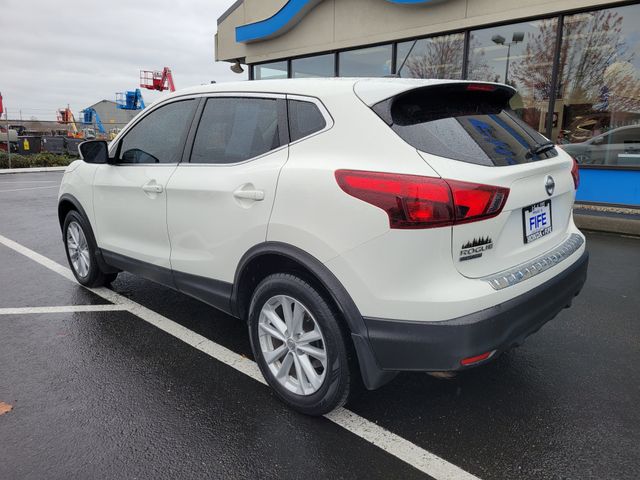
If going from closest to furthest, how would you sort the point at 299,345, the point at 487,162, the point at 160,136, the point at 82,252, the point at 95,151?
the point at 487,162 → the point at 299,345 → the point at 160,136 → the point at 95,151 → the point at 82,252

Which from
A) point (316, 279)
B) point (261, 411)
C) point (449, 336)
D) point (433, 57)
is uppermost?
point (433, 57)

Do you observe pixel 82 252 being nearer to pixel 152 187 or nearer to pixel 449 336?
pixel 152 187

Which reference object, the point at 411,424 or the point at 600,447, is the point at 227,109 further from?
the point at 600,447

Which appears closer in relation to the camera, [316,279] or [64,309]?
[316,279]

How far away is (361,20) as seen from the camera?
10.8 metres

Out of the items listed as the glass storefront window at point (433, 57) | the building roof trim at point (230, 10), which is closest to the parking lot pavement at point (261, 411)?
the glass storefront window at point (433, 57)

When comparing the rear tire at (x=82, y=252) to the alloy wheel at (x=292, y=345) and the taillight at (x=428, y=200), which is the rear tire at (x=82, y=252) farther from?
the taillight at (x=428, y=200)

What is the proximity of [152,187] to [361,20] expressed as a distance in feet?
28.7

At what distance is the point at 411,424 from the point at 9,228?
298 inches

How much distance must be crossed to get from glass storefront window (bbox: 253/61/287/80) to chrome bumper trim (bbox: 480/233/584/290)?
11228 mm

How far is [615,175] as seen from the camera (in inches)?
310

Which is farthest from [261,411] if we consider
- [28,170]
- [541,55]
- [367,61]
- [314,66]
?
[28,170]

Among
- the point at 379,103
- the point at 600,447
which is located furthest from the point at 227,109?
the point at 600,447

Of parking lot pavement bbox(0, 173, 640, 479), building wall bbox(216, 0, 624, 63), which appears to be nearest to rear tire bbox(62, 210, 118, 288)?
parking lot pavement bbox(0, 173, 640, 479)
